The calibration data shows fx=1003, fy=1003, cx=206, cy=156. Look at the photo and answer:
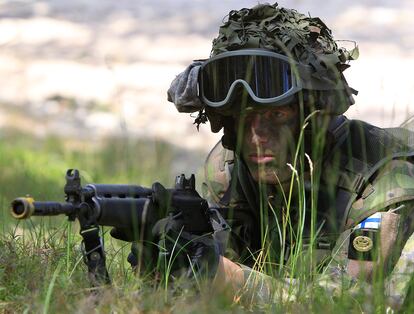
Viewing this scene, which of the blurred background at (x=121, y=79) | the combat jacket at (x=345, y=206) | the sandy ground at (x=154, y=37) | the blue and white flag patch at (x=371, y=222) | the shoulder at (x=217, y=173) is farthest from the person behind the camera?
the sandy ground at (x=154, y=37)

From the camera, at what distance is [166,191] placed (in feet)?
13.2

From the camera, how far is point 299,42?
14.8 feet

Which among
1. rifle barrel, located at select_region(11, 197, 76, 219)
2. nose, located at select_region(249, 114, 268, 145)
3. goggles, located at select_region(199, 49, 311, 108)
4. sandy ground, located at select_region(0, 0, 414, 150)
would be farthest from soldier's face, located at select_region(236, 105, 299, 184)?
sandy ground, located at select_region(0, 0, 414, 150)

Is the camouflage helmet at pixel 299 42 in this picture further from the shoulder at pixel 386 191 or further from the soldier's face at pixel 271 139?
the shoulder at pixel 386 191

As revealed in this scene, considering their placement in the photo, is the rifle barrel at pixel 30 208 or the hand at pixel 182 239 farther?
the hand at pixel 182 239

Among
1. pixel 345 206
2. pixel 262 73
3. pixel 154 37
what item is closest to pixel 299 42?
pixel 262 73

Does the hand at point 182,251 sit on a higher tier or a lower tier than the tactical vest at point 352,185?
lower

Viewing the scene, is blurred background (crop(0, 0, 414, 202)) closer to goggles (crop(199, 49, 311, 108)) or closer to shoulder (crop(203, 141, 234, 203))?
shoulder (crop(203, 141, 234, 203))

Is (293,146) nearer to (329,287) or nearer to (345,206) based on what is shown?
(345,206)

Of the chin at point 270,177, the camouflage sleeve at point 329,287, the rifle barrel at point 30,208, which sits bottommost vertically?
the camouflage sleeve at point 329,287

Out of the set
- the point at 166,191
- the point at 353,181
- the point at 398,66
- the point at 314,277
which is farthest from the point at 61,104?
the point at 398,66

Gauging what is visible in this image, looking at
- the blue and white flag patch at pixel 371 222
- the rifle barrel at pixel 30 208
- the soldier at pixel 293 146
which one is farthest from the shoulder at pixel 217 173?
the rifle barrel at pixel 30 208

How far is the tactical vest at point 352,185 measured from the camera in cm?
421

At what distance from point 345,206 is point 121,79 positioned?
116cm
